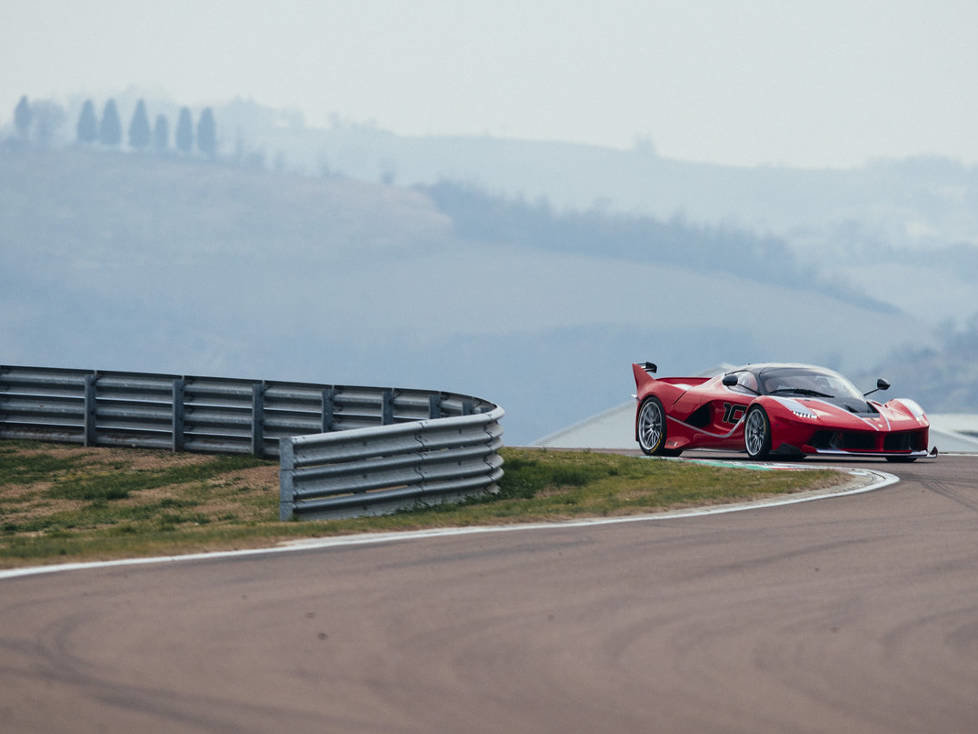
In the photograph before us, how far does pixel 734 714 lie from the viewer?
538cm

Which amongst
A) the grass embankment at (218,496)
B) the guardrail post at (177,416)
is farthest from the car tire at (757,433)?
the guardrail post at (177,416)

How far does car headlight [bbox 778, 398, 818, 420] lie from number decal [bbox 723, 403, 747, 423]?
0.79m

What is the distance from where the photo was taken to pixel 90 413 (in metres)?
22.4

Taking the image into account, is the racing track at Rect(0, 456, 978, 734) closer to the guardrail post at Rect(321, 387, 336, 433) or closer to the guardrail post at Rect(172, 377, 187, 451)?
the guardrail post at Rect(321, 387, 336, 433)

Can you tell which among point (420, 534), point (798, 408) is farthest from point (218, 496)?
point (420, 534)

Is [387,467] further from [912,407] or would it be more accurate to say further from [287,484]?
[912,407]

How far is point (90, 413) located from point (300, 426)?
420 centimetres

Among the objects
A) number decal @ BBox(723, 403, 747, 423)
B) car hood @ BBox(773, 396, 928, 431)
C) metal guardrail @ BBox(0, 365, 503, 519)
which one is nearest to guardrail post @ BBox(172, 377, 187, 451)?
metal guardrail @ BBox(0, 365, 503, 519)

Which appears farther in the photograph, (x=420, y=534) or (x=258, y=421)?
(x=258, y=421)

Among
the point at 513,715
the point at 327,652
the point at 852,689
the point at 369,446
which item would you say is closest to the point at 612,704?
the point at 513,715

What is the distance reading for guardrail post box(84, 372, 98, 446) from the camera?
22359mm

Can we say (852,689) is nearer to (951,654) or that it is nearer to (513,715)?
(951,654)

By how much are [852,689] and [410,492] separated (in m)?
7.85

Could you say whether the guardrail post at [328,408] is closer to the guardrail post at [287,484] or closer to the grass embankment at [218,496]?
the grass embankment at [218,496]
